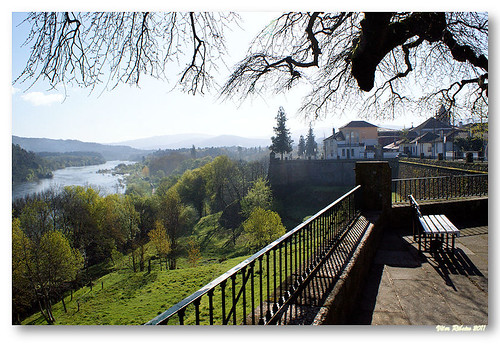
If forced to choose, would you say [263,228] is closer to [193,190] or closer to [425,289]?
[193,190]

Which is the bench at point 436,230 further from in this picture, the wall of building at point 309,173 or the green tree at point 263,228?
the wall of building at point 309,173

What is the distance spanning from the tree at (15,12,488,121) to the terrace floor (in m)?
2.23

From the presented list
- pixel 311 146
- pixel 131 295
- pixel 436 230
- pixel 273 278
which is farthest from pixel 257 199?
pixel 311 146

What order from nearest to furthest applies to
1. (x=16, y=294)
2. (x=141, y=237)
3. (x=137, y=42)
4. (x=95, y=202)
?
(x=16, y=294) < (x=137, y=42) < (x=95, y=202) < (x=141, y=237)

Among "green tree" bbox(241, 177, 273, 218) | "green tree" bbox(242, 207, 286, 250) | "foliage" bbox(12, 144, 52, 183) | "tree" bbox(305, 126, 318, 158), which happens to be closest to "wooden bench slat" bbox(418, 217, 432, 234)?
"foliage" bbox(12, 144, 52, 183)

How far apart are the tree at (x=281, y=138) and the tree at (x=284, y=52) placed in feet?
113

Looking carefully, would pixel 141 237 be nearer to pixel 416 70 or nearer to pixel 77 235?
pixel 77 235

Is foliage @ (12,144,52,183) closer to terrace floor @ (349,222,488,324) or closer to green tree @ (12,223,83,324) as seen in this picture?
green tree @ (12,223,83,324)

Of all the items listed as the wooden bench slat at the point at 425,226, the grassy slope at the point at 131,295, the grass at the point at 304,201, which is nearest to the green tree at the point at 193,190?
the grass at the point at 304,201

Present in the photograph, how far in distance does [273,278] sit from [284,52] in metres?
3.86
